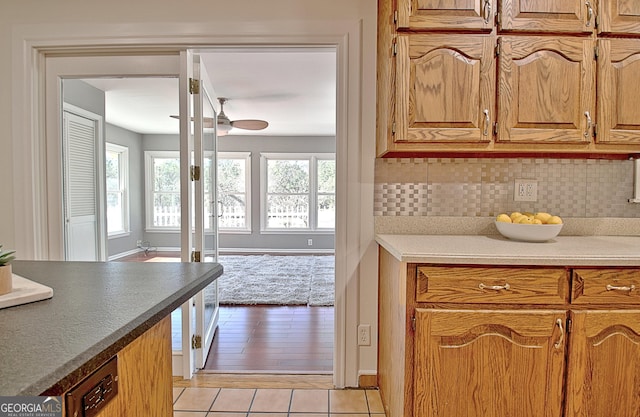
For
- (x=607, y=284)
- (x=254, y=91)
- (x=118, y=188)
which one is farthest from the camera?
(x=118, y=188)

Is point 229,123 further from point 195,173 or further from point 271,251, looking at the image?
point 271,251

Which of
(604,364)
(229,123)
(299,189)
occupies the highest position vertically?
(229,123)

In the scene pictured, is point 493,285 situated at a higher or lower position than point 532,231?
lower

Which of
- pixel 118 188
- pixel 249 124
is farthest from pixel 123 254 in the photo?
pixel 249 124

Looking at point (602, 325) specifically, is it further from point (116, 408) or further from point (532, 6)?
point (116, 408)

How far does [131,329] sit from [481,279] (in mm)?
1247

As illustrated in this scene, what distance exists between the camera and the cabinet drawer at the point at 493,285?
1.39 m

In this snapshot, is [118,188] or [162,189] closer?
[118,188]

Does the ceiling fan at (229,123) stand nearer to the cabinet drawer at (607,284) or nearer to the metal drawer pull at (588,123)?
the metal drawer pull at (588,123)

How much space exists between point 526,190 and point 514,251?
70 centimetres

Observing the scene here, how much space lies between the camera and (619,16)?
1672 millimetres

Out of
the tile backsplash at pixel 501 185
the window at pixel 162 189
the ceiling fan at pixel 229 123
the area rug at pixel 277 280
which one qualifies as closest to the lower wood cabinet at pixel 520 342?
the tile backsplash at pixel 501 185

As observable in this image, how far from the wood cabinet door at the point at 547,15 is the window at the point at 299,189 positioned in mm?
5082
